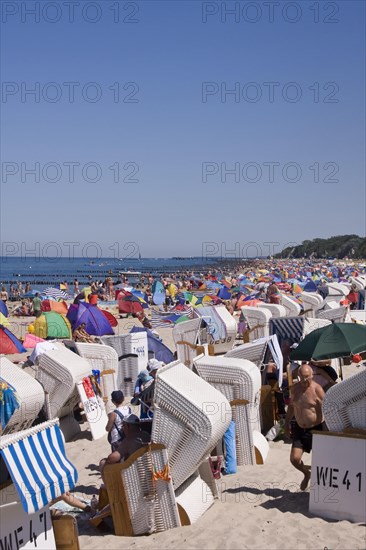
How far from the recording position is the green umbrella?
7.60m

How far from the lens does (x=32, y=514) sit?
14.6ft

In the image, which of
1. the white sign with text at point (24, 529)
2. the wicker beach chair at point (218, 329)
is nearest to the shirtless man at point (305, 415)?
the white sign with text at point (24, 529)

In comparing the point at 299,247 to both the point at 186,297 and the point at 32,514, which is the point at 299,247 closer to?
the point at 186,297

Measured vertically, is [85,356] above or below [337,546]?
above

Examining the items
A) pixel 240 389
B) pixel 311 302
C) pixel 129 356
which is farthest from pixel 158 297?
pixel 240 389

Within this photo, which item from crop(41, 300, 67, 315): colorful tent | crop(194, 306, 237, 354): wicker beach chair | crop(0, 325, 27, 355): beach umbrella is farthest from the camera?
crop(41, 300, 67, 315): colorful tent

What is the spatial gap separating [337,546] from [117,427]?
2.13 m

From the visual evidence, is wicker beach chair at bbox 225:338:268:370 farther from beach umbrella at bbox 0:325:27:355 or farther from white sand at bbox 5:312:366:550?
beach umbrella at bbox 0:325:27:355

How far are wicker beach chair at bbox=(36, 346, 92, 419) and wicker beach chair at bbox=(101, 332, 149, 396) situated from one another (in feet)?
7.22

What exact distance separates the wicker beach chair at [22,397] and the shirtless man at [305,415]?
9.29ft

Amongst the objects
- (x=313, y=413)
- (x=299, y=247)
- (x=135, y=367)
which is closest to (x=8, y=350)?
(x=135, y=367)

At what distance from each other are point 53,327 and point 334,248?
114m

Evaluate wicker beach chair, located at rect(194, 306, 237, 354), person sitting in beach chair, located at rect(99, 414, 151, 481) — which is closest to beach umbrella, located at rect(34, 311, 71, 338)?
wicker beach chair, located at rect(194, 306, 237, 354)

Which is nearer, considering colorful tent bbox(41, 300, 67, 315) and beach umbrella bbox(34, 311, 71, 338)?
beach umbrella bbox(34, 311, 71, 338)
